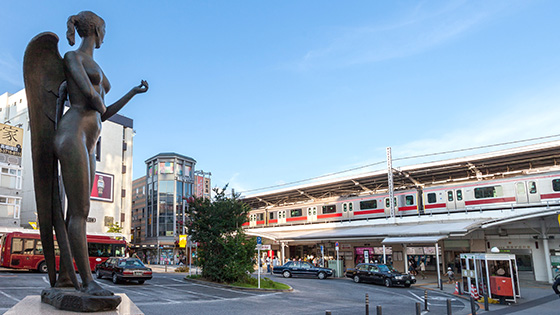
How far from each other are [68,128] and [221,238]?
1772cm

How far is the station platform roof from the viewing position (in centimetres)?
3002

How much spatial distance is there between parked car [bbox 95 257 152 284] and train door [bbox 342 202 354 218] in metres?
20.4

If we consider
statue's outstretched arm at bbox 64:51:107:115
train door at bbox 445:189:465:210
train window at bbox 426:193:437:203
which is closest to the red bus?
statue's outstretched arm at bbox 64:51:107:115

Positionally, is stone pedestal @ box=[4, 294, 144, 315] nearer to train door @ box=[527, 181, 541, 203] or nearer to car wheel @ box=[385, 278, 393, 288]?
car wheel @ box=[385, 278, 393, 288]

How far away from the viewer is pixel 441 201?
31.0 meters

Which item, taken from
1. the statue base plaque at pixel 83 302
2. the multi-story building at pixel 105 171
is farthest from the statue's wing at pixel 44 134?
the multi-story building at pixel 105 171

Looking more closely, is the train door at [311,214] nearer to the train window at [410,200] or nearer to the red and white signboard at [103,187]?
the train window at [410,200]

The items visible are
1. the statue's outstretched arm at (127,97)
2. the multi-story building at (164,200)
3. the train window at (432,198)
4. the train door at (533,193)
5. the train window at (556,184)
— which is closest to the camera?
the statue's outstretched arm at (127,97)

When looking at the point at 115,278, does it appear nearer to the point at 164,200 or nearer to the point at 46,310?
the point at 46,310

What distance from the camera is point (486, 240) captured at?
2934 centimetres

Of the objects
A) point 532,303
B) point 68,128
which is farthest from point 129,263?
point 532,303

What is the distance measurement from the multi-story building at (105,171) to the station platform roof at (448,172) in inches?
764

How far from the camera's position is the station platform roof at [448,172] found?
3002 centimetres

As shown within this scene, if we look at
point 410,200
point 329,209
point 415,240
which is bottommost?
point 415,240
